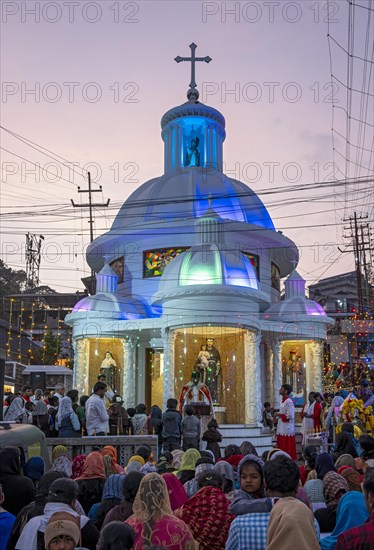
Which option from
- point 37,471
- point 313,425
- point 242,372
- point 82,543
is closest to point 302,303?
point 242,372

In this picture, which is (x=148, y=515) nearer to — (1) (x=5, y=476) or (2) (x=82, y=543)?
(2) (x=82, y=543)

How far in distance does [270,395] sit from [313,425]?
11.2 metres

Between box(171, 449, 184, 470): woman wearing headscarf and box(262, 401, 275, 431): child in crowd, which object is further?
box(262, 401, 275, 431): child in crowd

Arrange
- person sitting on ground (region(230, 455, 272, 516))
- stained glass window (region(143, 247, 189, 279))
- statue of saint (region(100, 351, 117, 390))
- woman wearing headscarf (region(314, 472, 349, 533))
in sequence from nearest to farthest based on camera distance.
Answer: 1. person sitting on ground (region(230, 455, 272, 516))
2. woman wearing headscarf (region(314, 472, 349, 533))
3. statue of saint (region(100, 351, 117, 390))
4. stained glass window (region(143, 247, 189, 279))

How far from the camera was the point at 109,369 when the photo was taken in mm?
27906

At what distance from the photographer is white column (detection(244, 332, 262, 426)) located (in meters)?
24.0

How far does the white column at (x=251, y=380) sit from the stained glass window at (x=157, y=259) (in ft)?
21.0

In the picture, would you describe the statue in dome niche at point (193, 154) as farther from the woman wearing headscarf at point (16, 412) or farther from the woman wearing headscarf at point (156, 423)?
the woman wearing headscarf at point (16, 412)

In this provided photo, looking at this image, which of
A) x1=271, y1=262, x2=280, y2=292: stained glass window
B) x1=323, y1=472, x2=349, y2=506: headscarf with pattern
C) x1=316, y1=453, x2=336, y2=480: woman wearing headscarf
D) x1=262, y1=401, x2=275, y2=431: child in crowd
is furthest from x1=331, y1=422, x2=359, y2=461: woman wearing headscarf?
x1=271, y1=262, x2=280, y2=292: stained glass window

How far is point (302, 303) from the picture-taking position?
29.9 meters

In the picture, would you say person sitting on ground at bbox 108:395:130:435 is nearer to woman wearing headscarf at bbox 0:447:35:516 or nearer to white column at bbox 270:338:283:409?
woman wearing headscarf at bbox 0:447:35:516

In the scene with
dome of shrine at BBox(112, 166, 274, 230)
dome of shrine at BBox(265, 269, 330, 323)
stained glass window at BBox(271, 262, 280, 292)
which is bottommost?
dome of shrine at BBox(265, 269, 330, 323)

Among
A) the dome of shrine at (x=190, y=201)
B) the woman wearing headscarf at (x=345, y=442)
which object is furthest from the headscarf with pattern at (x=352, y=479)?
the dome of shrine at (x=190, y=201)

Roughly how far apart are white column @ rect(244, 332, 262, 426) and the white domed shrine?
0.04 metres
